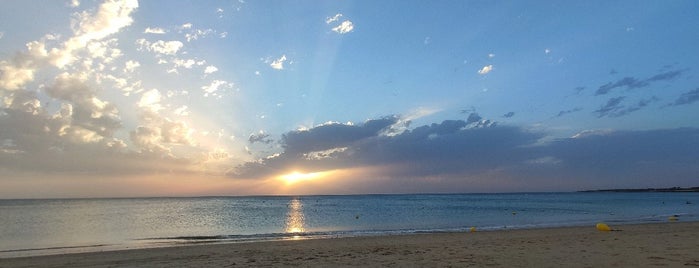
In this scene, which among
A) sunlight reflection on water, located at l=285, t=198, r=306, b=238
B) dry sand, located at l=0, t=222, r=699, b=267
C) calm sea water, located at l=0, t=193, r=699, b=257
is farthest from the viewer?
sunlight reflection on water, located at l=285, t=198, r=306, b=238

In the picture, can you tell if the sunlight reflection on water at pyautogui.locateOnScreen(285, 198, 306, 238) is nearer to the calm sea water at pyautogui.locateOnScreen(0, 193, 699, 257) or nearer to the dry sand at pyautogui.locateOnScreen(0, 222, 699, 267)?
the calm sea water at pyautogui.locateOnScreen(0, 193, 699, 257)

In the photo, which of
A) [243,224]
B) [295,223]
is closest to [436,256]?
[295,223]

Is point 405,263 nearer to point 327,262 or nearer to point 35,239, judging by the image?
point 327,262

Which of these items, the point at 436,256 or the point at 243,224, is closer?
the point at 436,256

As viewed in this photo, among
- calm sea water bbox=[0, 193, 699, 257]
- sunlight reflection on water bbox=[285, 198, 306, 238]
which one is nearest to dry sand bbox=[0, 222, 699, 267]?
calm sea water bbox=[0, 193, 699, 257]

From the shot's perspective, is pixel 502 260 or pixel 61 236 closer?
pixel 502 260

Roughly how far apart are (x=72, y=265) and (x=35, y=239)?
64.3ft

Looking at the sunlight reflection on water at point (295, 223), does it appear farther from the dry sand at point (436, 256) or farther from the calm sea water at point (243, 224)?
the dry sand at point (436, 256)

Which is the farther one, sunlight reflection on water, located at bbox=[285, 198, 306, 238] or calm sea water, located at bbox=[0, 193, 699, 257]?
sunlight reflection on water, located at bbox=[285, 198, 306, 238]

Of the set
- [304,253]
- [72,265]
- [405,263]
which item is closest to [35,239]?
[72,265]

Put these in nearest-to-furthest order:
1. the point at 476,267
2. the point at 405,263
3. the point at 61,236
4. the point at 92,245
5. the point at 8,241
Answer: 1. the point at 476,267
2. the point at 405,263
3. the point at 92,245
4. the point at 8,241
5. the point at 61,236

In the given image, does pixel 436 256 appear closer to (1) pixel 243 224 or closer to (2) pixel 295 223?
(2) pixel 295 223

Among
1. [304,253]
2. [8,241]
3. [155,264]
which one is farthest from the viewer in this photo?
[8,241]

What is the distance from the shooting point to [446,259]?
14.5 metres
